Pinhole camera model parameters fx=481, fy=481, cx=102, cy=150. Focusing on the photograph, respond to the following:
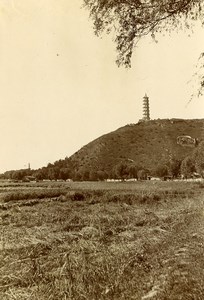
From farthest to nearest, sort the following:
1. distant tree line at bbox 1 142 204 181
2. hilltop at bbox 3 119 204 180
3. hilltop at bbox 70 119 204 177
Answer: hilltop at bbox 70 119 204 177
hilltop at bbox 3 119 204 180
distant tree line at bbox 1 142 204 181

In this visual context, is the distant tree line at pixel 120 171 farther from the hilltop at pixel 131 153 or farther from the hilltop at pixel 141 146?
the hilltop at pixel 141 146

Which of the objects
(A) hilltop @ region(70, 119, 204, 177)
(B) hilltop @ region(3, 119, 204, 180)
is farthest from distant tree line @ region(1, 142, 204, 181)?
(A) hilltop @ region(70, 119, 204, 177)

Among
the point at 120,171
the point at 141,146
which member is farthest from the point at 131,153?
the point at 120,171

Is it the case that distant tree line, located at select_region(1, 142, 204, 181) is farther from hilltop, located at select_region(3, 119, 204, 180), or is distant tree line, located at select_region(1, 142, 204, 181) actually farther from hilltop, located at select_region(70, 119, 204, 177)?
hilltop, located at select_region(70, 119, 204, 177)

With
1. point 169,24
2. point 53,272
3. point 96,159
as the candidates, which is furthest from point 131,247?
point 96,159

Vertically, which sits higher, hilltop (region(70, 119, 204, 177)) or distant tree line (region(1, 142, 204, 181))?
hilltop (region(70, 119, 204, 177))

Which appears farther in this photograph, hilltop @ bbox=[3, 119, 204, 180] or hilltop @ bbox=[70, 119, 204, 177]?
hilltop @ bbox=[70, 119, 204, 177]
